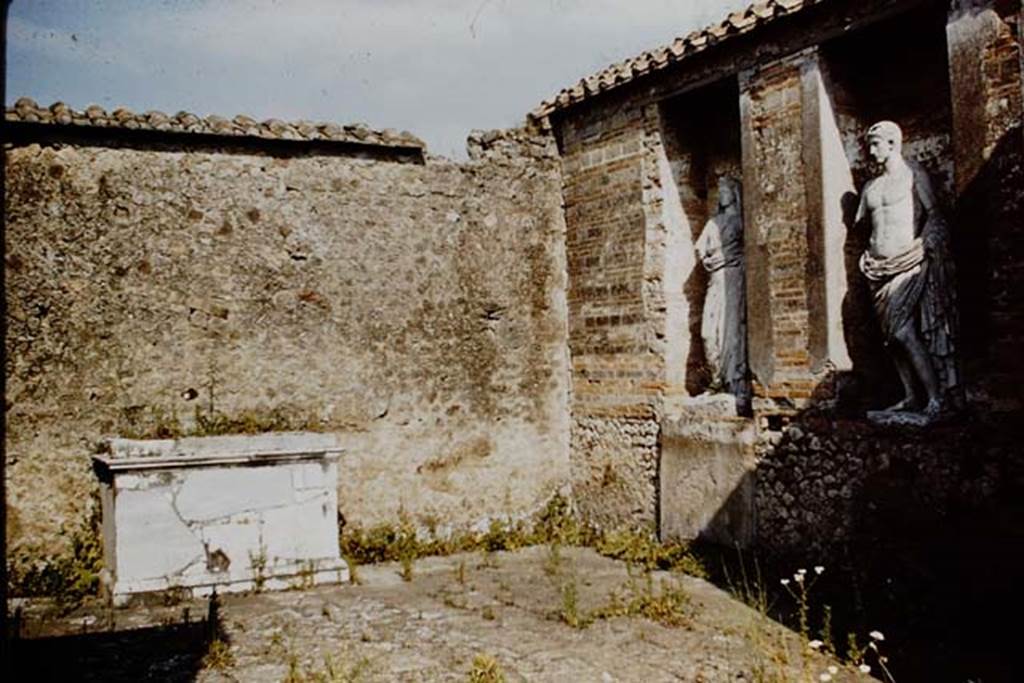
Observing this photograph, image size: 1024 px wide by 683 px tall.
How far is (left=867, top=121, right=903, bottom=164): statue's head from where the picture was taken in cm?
605

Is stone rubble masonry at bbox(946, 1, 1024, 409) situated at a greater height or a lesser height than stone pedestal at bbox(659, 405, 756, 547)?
greater

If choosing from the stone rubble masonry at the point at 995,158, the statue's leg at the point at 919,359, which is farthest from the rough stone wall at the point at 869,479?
the stone rubble masonry at the point at 995,158

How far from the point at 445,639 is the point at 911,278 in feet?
11.7

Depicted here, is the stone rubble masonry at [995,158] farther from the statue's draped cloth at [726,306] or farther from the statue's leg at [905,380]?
the statue's draped cloth at [726,306]

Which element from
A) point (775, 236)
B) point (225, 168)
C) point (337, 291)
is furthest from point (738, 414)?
point (225, 168)

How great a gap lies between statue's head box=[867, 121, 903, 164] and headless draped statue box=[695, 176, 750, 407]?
1607mm

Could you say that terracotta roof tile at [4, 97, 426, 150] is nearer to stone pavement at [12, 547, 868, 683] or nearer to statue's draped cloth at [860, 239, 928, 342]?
stone pavement at [12, 547, 868, 683]

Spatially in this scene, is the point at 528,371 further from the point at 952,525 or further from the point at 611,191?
the point at 952,525

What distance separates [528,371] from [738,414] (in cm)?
210

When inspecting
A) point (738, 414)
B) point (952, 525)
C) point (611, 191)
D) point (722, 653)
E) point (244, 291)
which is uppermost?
point (611, 191)

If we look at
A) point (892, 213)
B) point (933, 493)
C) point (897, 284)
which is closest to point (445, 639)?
point (933, 493)

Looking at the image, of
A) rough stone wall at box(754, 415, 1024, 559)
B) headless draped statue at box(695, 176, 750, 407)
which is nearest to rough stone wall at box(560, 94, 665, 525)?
headless draped statue at box(695, 176, 750, 407)

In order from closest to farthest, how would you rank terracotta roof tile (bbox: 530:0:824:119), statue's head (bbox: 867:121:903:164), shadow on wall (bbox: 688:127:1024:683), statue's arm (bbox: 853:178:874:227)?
shadow on wall (bbox: 688:127:1024:683) → statue's head (bbox: 867:121:903:164) → statue's arm (bbox: 853:178:874:227) → terracotta roof tile (bbox: 530:0:824:119)

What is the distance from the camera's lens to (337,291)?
7.88 meters
